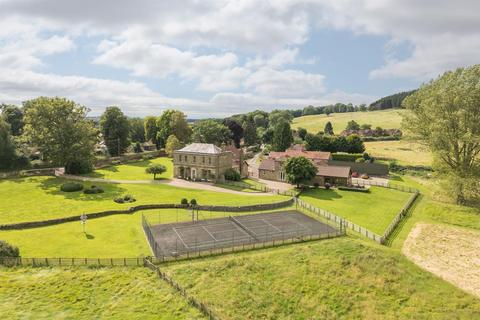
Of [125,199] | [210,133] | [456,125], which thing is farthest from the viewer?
[210,133]

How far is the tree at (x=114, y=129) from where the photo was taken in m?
89.5

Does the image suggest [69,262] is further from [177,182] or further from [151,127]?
[151,127]

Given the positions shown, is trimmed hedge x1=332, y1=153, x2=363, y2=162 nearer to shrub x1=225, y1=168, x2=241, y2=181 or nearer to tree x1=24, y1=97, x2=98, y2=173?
shrub x1=225, y1=168, x2=241, y2=181

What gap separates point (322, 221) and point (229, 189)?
2052 centimetres

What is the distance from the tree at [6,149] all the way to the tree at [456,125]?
76517 mm

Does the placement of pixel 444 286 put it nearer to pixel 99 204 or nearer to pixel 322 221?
pixel 322 221

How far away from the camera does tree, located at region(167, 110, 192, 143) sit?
101381 millimetres

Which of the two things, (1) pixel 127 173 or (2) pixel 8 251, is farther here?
(1) pixel 127 173

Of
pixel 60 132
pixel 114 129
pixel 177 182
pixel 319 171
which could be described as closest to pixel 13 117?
pixel 114 129

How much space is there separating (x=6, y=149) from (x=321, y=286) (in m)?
65.5

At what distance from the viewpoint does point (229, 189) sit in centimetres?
5712

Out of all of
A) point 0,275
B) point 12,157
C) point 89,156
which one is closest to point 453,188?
point 0,275

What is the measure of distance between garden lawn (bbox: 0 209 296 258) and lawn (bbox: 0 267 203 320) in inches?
117

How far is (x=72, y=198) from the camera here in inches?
1937
